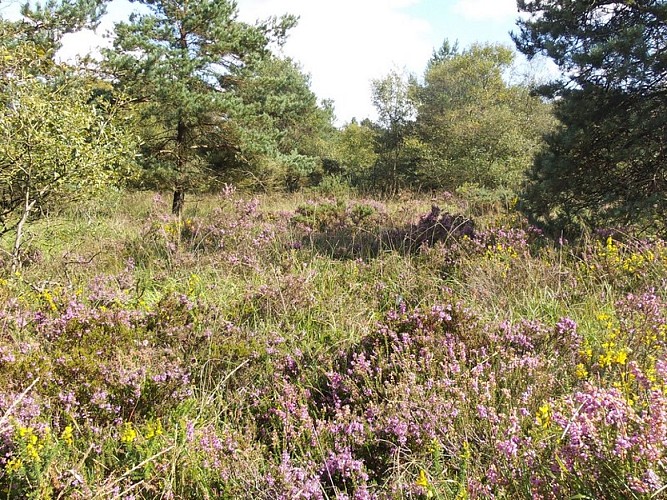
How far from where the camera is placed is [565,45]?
5.59 m

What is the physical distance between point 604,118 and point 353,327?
4.16m

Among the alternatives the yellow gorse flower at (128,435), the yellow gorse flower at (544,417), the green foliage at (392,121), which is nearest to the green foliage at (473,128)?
the green foliage at (392,121)

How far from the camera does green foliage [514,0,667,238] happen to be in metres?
4.83

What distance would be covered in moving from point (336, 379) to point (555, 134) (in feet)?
15.1

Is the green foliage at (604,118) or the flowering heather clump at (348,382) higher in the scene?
the green foliage at (604,118)

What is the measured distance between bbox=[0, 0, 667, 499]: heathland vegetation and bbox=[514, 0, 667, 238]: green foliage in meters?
0.03

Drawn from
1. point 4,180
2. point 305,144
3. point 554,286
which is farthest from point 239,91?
point 305,144

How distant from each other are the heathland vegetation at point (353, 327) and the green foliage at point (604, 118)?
3 cm

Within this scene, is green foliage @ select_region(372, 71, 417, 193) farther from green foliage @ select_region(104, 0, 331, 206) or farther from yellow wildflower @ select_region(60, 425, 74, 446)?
yellow wildflower @ select_region(60, 425, 74, 446)

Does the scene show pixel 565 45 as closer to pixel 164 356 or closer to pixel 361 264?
pixel 361 264

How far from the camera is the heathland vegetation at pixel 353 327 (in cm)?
196

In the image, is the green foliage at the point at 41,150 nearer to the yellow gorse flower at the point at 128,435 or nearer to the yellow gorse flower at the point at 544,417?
the yellow gorse flower at the point at 128,435

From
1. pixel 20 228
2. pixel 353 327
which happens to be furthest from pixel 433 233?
pixel 20 228

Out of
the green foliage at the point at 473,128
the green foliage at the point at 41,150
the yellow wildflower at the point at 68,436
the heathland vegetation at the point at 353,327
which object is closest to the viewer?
the heathland vegetation at the point at 353,327
